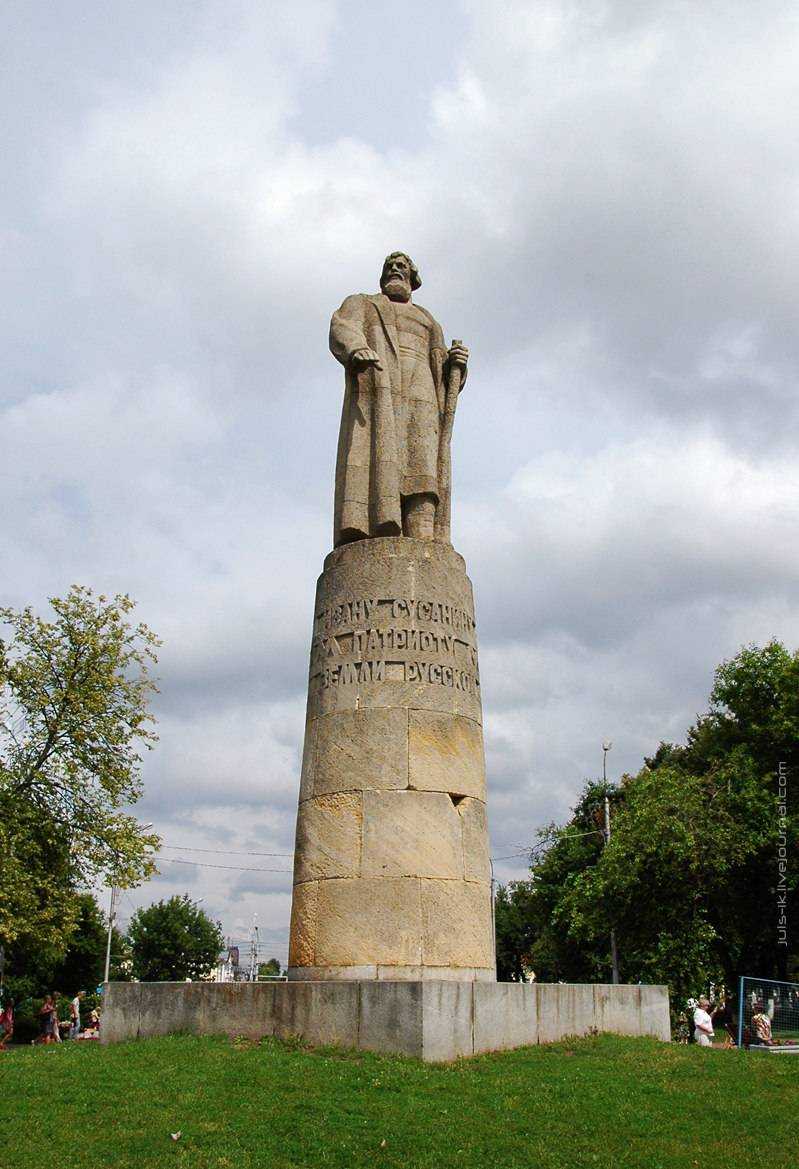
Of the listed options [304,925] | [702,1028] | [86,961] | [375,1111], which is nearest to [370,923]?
[304,925]

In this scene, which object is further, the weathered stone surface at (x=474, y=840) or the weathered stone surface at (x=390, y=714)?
the weathered stone surface at (x=474, y=840)

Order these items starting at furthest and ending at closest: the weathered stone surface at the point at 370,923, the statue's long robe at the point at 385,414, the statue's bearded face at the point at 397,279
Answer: the statue's bearded face at the point at 397,279 → the statue's long robe at the point at 385,414 → the weathered stone surface at the point at 370,923

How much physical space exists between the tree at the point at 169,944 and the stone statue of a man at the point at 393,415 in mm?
46528

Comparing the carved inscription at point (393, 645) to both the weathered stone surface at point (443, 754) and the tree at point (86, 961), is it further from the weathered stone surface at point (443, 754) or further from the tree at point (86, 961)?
the tree at point (86, 961)

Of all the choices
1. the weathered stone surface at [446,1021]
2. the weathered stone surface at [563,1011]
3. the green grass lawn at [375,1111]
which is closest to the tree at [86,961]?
the weathered stone surface at [563,1011]

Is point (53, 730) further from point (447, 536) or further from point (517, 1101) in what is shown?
point (517, 1101)

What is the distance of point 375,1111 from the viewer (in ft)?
26.6

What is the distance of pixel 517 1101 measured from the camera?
28.2ft

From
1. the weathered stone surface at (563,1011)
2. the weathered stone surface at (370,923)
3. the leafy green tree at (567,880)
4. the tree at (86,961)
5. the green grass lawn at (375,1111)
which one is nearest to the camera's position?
the green grass lawn at (375,1111)

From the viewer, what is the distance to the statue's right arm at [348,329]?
46.6 ft

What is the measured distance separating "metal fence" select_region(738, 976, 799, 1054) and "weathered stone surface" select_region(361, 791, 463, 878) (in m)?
9.82

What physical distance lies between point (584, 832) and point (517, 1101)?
34.1 metres

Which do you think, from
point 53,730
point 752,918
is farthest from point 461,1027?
point 752,918

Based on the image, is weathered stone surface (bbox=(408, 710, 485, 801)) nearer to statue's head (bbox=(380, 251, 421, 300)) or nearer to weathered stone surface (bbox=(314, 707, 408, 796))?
weathered stone surface (bbox=(314, 707, 408, 796))
